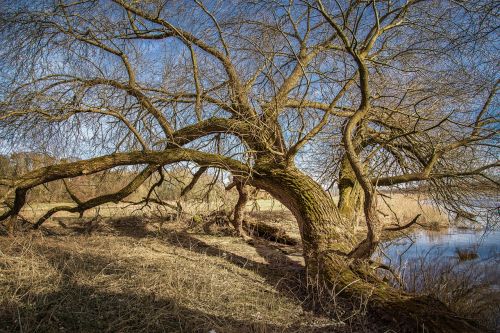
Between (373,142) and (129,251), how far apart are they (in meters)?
5.27

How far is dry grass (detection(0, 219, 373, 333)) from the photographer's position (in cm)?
352

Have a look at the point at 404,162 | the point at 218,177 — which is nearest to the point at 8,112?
the point at 218,177

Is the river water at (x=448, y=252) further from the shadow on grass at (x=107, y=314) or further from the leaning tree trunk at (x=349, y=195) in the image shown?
the shadow on grass at (x=107, y=314)

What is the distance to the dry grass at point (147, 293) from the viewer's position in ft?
11.5

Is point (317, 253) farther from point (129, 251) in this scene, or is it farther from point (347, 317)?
point (129, 251)

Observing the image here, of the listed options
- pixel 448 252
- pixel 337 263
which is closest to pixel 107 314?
pixel 337 263

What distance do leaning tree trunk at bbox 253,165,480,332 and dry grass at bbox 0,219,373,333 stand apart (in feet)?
1.14

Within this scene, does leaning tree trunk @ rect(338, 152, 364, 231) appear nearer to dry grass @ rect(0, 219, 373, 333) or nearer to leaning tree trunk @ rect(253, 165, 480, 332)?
dry grass @ rect(0, 219, 373, 333)

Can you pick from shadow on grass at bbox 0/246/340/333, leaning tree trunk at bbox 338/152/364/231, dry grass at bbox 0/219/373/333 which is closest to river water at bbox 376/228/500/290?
leaning tree trunk at bbox 338/152/364/231

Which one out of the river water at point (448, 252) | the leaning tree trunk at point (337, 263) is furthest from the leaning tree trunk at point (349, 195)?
the leaning tree trunk at point (337, 263)

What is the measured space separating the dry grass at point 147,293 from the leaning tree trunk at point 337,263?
1.14 ft

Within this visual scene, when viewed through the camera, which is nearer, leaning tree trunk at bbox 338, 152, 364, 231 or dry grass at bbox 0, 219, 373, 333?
dry grass at bbox 0, 219, 373, 333

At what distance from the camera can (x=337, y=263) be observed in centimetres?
496

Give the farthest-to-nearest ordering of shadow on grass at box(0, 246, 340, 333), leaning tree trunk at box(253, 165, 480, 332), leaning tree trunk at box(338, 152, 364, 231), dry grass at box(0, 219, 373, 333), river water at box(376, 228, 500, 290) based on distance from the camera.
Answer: river water at box(376, 228, 500, 290)
leaning tree trunk at box(338, 152, 364, 231)
leaning tree trunk at box(253, 165, 480, 332)
dry grass at box(0, 219, 373, 333)
shadow on grass at box(0, 246, 340, 333)
